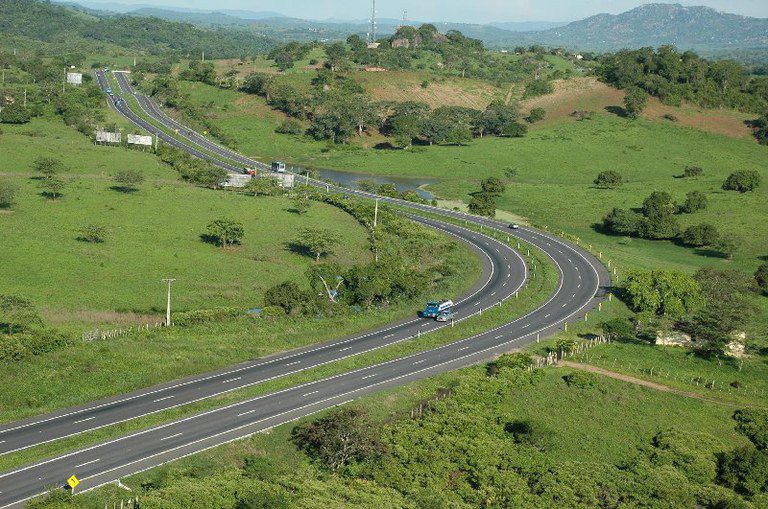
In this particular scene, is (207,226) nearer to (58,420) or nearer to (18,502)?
(58,420)

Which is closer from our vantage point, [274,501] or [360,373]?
[274,501]

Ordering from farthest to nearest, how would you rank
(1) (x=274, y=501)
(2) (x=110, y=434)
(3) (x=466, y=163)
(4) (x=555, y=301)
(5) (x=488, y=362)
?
(3) (x=466, y=163) → (4) (x=555, y=301) → (5) (x=488, y=362) → (2) (x=110, y=434) → (1) (x=274, y=501)

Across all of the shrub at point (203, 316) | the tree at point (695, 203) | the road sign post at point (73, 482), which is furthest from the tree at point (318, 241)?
the tree at point (695, 203)

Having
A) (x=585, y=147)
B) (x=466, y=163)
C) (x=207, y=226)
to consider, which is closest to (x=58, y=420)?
(x=207, y=226)

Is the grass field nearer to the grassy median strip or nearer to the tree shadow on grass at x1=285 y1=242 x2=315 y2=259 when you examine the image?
the tree shadow on grass at x1=285 y1=242 x2=315 y2=259

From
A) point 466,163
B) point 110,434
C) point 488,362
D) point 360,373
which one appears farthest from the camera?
point 466,163

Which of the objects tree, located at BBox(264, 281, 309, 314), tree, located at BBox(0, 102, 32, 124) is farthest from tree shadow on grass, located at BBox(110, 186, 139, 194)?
tree, located at BBox(0, 102, 32, 124)
